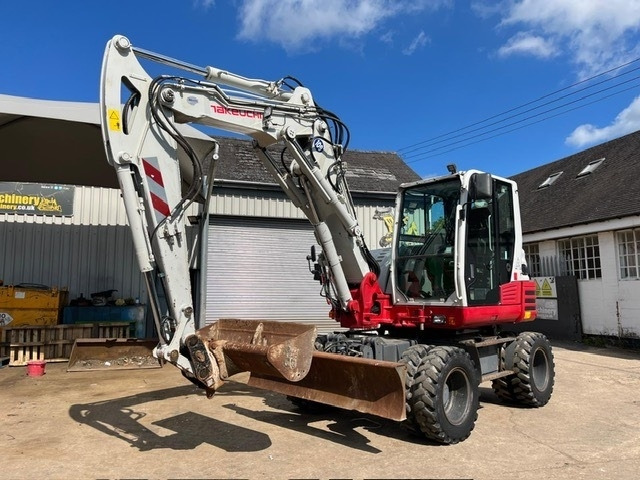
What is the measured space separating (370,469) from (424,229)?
11.3ft

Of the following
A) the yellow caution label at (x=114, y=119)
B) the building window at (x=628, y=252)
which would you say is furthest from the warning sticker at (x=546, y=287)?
the yellow caution label at (x=114, y=119)

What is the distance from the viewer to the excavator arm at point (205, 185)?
4855mm

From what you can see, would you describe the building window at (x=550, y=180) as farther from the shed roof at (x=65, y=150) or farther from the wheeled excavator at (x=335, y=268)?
the wheeled excavator at (x=335, y=268)

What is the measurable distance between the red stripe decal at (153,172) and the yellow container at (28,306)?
26.4ft

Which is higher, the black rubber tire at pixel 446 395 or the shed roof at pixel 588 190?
the shed roof at pixel 588 190

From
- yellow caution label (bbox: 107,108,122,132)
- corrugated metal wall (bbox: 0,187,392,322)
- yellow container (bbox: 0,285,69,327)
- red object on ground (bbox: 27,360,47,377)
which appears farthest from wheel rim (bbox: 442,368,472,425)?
yellow container (bbox: 0,285,69,327)

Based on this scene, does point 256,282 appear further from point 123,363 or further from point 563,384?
point 563,384

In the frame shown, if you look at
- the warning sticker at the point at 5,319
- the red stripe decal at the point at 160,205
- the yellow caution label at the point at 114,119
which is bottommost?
the warning sticker at the point at 5,319

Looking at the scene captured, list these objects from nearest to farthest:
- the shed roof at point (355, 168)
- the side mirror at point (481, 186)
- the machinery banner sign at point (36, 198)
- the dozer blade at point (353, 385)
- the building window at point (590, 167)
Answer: the dozer blade at point (353, 385) < the side mirror at point (481, 186) < the machinery banner sign at point (36, 198) < the shed roof at point (355, 168) < the building window at point (590, 167)

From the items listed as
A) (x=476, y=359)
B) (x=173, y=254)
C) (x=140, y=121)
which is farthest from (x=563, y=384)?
(x=140, y=121)

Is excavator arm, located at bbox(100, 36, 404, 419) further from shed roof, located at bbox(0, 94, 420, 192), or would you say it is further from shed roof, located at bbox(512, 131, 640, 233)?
shed roof, located at bbox(512, 131, 640, 233)

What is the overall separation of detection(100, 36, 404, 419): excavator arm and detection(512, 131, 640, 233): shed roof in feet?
35.1

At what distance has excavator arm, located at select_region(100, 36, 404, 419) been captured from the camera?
4855 millimetres

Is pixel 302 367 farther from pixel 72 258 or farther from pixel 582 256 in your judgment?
pixel 582 256
